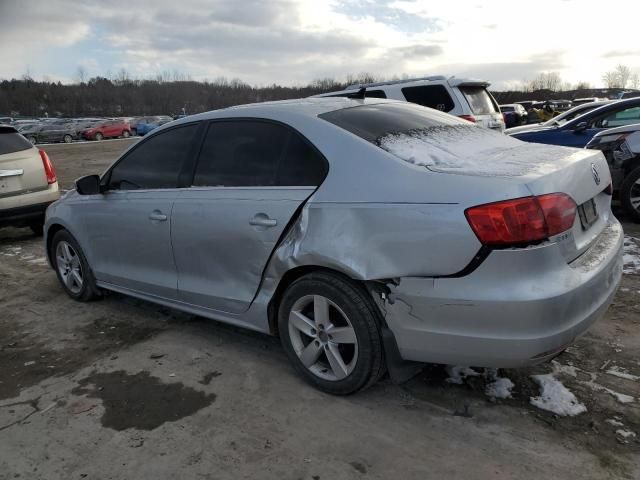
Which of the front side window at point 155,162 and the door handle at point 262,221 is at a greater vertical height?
the front side window at point 155,162

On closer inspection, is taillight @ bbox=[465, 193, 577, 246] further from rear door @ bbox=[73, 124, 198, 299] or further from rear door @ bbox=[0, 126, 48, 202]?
rear door @ bbox=[0, 126, 48, 202]

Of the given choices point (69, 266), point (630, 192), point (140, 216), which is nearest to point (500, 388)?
point (140, 216)

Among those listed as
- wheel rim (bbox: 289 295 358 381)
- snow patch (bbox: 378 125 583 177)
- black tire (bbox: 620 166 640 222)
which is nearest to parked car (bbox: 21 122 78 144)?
black tire (bbox: 620 166 640 222)

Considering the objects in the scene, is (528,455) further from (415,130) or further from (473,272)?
(415,130)

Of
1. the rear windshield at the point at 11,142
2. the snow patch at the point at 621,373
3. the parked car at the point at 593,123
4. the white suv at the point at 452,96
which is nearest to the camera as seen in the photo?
the snow patch at the point at 621,373

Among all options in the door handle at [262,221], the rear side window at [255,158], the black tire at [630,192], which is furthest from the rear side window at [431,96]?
the door handle at [262,221]

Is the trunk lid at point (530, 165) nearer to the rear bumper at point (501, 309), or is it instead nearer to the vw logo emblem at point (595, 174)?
the vw logo emblem at point (595, 174)

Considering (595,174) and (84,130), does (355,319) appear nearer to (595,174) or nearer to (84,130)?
(595,174)

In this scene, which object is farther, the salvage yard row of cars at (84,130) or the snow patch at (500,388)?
the salvage yard row of cars at (84,130)

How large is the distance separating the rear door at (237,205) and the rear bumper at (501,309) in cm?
88

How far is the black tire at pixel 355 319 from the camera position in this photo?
9.17ft

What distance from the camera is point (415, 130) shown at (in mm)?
3266

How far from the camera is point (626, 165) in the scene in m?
6.77

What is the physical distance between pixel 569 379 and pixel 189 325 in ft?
8.84
